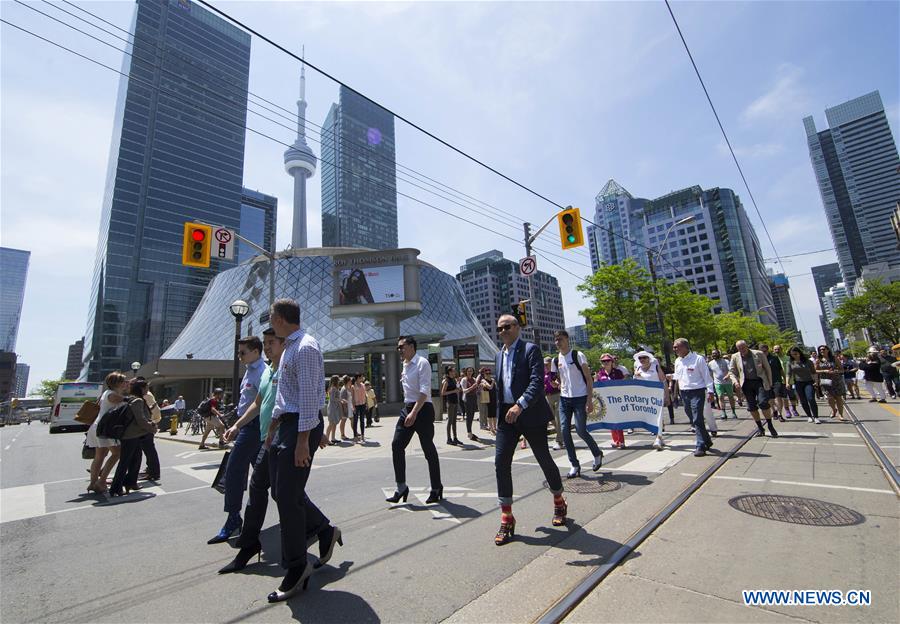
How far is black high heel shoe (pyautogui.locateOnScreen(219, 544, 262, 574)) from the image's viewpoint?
3206mm

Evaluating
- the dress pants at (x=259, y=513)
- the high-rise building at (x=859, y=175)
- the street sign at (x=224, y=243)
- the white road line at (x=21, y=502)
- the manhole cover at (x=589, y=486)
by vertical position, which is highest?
the high-rise building at (x=859, y=175)

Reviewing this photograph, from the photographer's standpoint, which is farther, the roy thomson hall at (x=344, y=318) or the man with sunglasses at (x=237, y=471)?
the roy thomson hall at (x=344, y=318)

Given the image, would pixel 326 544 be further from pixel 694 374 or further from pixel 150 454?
pixel 694 374

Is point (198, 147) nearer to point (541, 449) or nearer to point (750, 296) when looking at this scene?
point (541, 449)

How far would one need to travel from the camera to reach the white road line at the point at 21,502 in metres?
5.48

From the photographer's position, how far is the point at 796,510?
371 cm

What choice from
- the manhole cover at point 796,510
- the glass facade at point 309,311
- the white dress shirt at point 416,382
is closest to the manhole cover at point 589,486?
the manhole cover at point 796,510

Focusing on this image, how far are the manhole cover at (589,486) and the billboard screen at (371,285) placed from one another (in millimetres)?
31849

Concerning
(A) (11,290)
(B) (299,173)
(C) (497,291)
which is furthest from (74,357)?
(C) (497,291)

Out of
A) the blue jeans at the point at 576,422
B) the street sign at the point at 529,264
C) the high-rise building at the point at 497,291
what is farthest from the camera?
the high-rise building at the point at 497,291

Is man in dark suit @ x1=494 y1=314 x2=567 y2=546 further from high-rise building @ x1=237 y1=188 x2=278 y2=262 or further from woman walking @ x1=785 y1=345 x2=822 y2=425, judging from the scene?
high-rise building @ x1=237 y1=188 x2=278 y2=262

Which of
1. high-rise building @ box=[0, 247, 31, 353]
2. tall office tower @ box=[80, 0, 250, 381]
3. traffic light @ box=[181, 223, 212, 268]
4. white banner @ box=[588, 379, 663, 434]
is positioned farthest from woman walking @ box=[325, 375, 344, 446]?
high-rise building @ box=[0, 247, 31, 353]

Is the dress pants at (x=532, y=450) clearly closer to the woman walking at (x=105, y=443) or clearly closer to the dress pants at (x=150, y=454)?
the woman walking at (x=105, y=443)

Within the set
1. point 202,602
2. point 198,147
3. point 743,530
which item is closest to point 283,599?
point 202,602
